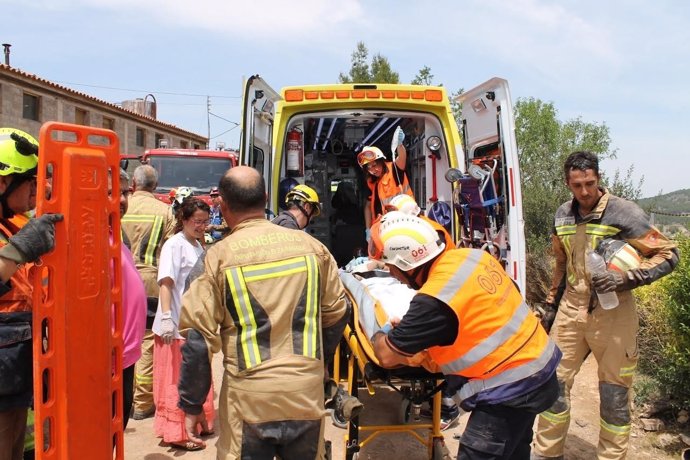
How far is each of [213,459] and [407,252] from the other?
7.47ft

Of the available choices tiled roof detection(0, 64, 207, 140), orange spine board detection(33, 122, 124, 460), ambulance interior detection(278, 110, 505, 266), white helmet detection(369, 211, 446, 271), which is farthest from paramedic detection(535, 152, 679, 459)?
tiled roof detection(0, 64, 207, 140)

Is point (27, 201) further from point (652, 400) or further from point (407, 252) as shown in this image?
point (652, 400)

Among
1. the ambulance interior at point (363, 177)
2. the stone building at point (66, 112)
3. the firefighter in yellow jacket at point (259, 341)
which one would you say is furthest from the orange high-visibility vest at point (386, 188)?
the stone building at point (66, 112)

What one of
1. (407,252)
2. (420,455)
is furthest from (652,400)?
(407,252)

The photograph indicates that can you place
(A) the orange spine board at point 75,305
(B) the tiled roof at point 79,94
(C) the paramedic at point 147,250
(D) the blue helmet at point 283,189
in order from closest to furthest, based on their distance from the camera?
(A) the orange spine board at point 75,305 < (C) the paramedic at point 147,250 < (D) the blue helmet at point 283,189 < (B) the tiled roof at point 79,94

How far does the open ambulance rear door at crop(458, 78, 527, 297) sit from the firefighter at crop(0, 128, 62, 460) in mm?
3093

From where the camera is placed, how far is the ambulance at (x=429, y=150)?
425cm

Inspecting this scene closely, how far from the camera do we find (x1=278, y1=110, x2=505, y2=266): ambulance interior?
4660 millimetres

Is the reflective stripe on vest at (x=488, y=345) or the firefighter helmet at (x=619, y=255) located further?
the firefighter helmet at (x=619, y=255)

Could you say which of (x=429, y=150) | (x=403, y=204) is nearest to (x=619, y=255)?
(x=403, y=204)

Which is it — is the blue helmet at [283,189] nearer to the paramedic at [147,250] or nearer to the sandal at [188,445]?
the paramedic at [147,250]

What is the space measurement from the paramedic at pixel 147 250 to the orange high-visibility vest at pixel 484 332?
2.71m

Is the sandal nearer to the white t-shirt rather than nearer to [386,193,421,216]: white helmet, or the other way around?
the white t-shirt

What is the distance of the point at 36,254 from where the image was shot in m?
1.83
